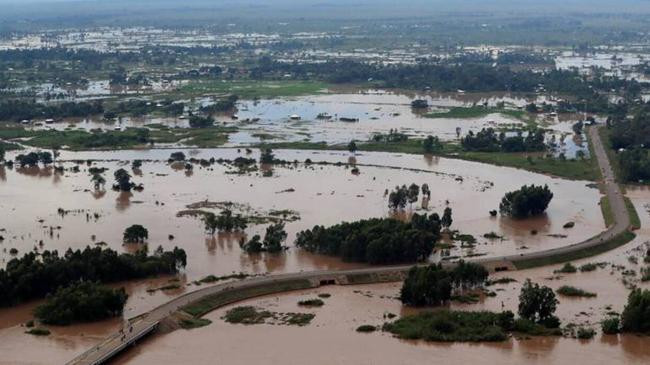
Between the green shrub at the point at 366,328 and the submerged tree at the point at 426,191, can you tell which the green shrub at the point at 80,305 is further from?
the submerged tree at the point at 426,191

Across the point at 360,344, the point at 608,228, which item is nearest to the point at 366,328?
the point at 360,344

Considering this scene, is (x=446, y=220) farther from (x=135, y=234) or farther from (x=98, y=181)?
(x=98, y=181)

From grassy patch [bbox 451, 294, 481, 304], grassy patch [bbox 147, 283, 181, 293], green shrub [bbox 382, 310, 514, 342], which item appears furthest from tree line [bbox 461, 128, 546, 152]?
green shrub [bbox 382, 310, 514, 342]

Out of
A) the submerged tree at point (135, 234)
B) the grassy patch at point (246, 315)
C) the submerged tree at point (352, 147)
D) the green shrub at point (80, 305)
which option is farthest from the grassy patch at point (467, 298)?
the submerged tree at point (352, 147)

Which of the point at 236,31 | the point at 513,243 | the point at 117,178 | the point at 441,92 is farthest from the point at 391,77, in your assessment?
the point at 236,31

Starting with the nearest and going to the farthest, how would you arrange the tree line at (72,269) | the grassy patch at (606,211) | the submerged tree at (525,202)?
the tree line at (72,269)
the grassy patch at (606,211)
the submerged tree at (525,202)

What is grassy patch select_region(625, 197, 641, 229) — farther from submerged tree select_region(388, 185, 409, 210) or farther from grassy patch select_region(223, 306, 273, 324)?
grassy patch select_region(223, 306, 273, 324)
